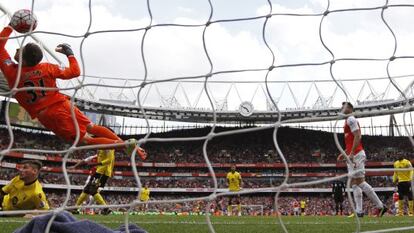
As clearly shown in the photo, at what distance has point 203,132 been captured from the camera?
41062 millimetres

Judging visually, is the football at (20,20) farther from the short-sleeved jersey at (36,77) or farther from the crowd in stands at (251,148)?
the crowd in stands at (251,148)

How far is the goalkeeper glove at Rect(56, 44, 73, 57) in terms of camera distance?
4414 millimetres

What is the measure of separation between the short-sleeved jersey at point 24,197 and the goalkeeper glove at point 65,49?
197 centimetres

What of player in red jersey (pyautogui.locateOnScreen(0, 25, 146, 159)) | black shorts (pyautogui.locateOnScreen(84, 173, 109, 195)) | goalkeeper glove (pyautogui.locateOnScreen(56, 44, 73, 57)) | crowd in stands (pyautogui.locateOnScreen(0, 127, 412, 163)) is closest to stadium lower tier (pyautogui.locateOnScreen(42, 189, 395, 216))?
crowd in stands (pyautogui.locateOnScreen(0, 127, 412, 163))

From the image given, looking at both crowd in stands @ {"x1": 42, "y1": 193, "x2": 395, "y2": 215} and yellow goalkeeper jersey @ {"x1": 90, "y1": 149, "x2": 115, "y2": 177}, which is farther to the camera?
crowd in stands @ {"x1": 42, "y1": 193, "x2": 395, "y2": 215}

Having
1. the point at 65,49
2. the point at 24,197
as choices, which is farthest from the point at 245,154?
the point at 65,49

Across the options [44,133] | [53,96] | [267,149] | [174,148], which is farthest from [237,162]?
[53,96]

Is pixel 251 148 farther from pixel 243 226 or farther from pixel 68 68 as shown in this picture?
pixel 68 68

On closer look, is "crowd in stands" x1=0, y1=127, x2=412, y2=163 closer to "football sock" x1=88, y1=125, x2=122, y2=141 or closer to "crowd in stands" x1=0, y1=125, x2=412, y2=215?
"crowd in stands" x1=0, y1=125, x2=412, y2=215

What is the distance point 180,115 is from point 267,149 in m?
7.88

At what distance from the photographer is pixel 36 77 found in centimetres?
489

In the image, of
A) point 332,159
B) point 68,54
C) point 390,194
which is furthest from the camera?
point 332,159

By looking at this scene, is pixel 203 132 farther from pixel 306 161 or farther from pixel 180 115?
pixel 306 161

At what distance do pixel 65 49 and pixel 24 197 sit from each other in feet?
6.95
